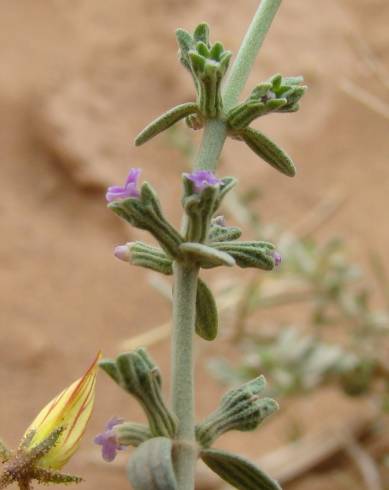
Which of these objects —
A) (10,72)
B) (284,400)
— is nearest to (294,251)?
(284,400)

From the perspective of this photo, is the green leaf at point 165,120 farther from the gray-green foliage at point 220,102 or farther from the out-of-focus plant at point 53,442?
the out-of-focus plant at point 53,442

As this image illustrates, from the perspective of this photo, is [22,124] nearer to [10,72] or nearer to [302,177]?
[10,72]

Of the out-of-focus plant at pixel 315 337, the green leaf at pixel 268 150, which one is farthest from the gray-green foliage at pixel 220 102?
the out-of-focus plant at pixel 315 337

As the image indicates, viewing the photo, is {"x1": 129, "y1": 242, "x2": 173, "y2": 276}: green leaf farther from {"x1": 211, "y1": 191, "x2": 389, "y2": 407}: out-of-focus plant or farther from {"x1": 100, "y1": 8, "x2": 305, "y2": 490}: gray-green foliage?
{"x1": 211, "y1": 191, "x2": 389, "y2": 407}: out-of-focus plant

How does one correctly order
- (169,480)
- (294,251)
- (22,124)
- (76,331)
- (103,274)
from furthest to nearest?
1. (22,124)
2. (103,274)
3. (76,331)
4. (294,251)
5. (169,480)

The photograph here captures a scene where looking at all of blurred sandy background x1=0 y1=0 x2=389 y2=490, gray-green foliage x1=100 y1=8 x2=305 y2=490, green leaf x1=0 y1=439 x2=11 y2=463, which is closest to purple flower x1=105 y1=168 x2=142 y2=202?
gray-green foliage x1=100 y1=8 x2=305 y2=490
